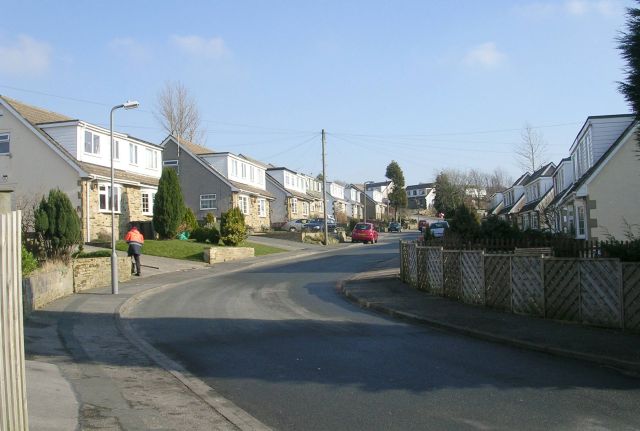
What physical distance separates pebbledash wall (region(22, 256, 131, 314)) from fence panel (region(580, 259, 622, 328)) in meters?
11.5

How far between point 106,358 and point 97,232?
24961 mm

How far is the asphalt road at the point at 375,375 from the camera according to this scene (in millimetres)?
6207

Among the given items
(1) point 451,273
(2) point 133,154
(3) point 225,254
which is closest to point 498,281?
(1) point 451,273

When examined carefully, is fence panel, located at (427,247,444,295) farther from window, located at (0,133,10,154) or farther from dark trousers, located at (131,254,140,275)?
window, located at (0,133,10,154)

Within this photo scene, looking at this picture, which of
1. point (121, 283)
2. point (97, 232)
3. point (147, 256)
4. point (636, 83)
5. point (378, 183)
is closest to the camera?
point (636, 83)

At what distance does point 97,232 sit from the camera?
3272cm

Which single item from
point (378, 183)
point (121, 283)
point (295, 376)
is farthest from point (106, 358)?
point (378, 183)

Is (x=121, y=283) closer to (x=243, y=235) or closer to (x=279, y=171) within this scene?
(x=243, y=235)

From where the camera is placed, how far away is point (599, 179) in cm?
2536

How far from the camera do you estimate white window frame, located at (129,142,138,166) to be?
39.5 m

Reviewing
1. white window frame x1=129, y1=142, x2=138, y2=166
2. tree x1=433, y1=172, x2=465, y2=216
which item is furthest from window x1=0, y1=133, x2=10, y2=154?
tree x1=433, y1=172, x2=465, y2=216

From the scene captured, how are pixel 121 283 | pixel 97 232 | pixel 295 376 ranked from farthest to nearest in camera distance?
pixel 97 232 < pixel 121 283 < pixel 295 376

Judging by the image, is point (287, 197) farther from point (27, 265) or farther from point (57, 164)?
point (27, 265)

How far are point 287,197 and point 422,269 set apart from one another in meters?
47.7
